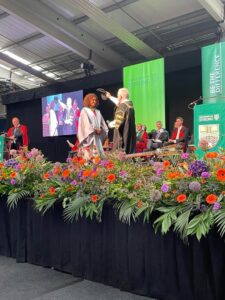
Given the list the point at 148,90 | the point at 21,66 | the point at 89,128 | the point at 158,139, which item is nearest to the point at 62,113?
the point at 21,66

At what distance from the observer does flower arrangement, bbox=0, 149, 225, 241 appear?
1.78 m

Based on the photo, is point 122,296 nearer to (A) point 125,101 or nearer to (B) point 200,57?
(A) point 125,101

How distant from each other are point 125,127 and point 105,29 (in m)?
5.01

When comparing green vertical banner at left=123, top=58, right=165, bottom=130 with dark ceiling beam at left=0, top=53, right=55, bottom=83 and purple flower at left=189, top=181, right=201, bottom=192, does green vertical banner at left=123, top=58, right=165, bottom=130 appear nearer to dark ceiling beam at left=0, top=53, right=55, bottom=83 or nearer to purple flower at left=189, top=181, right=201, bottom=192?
dark ceiling beam at left=0, top=53, right=55, bottom=83

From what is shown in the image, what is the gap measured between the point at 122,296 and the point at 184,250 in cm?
48

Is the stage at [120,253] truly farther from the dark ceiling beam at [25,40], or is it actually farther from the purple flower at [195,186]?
the dark ceiling beam at [25,40]

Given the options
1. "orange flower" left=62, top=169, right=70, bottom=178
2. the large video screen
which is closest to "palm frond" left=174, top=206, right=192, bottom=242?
"orange flower" left=62, top=169, right=70, bottom=178

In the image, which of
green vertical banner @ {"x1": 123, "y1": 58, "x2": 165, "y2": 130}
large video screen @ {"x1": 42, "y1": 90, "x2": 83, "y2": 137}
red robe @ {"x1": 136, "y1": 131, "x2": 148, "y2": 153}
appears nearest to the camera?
red robe @ {"x1": 136, "y1": 131, "x2": 148, "y2": 153}

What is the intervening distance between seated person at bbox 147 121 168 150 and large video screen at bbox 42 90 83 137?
340 cm

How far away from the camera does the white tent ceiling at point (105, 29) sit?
26.1 feet

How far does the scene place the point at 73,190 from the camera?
2.46 meters

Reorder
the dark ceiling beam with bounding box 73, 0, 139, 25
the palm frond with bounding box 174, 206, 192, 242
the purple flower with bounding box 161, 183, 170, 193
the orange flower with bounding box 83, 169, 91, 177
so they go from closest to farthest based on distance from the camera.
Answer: the palm frond with bounding box 174, 206, 192, 242 < the purple flower with bounding box 161, 183, 170, 193 < the orange flower with bounding box 83, 169, 91, 177 < the dark ceiling beam with bounding box 73, 0, 139, 25

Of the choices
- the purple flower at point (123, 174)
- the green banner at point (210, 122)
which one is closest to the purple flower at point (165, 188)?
the purple flower at point (123, 174)

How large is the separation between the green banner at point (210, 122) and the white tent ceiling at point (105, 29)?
2.37 meters
